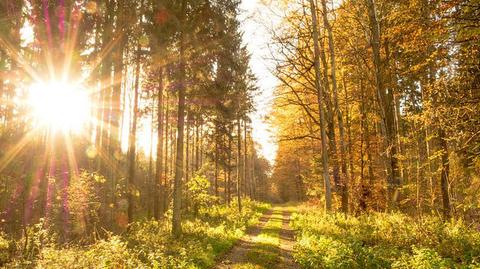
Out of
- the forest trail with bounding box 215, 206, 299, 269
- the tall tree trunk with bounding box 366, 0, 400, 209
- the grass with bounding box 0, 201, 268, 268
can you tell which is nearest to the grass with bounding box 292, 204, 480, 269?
the forest trail with bounding box 215, 206, 299, 269

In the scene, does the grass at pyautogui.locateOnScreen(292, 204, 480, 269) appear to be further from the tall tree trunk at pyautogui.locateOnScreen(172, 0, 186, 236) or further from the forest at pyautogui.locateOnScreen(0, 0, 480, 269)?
the tall tree trunk at pyautogui.locateOnScreen(172, 0, 186, 236)

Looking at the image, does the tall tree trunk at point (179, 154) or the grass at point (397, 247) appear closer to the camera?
the grass at point (397, 247)

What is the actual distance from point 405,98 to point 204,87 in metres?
15.8

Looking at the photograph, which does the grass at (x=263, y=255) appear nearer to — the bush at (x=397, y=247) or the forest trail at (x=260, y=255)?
the forest trail at (x=260, y=255)

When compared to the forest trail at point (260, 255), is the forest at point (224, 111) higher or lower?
higher

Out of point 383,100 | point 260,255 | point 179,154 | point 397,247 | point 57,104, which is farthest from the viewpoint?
point 57,104

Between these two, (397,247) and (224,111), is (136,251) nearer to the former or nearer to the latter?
(397,247)

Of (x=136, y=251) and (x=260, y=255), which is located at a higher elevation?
(x=136, y=251)

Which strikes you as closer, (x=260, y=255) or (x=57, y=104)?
(x=260, y=255)

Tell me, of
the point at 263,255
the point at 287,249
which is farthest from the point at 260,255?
the point at 287,249

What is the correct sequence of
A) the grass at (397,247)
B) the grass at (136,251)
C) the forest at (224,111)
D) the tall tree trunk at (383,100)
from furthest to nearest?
the tall tree trunk at (383,100) < the forest at (224,111) < the grass at (136,251) < the grass at (397,247)

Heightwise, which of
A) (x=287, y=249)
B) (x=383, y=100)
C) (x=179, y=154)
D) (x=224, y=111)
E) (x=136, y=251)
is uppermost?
(x=224, y=111)

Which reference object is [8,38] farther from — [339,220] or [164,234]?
[339,220]

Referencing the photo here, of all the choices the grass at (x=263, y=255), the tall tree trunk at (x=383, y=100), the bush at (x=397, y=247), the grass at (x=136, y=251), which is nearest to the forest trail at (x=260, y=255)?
the grass at (x=263, y=255)
